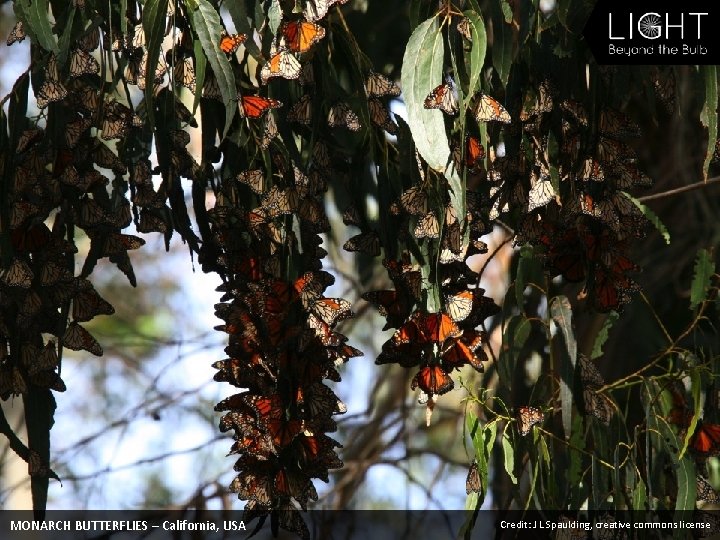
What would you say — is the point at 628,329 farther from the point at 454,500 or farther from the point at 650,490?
the point at 650,490

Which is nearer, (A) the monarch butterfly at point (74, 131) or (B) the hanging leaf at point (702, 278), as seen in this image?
(A) the monarch butterfly at point (74, 131)

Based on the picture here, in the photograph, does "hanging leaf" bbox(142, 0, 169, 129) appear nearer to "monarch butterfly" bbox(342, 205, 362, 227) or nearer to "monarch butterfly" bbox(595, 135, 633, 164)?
"monarch butterfly" bbox(342, 205, 362, 227)

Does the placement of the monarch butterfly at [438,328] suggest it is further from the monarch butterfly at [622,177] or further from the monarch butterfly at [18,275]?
the monarch butterfly at [18,275]

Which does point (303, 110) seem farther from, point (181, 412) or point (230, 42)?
point (181, 412)

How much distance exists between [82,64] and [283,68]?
209 millimetres

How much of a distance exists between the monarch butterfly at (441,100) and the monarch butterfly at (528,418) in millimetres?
366

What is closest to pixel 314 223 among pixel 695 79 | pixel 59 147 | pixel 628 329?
pixel 59 147

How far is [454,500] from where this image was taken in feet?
8.19

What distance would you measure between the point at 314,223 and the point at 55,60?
0.99 feet

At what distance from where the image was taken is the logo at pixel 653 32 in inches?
47.8

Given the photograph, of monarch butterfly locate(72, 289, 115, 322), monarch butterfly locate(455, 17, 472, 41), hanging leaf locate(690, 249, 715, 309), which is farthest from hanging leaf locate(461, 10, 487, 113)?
hanging leaf locate(690, 249, 715, 309)

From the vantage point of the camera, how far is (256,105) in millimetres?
1070

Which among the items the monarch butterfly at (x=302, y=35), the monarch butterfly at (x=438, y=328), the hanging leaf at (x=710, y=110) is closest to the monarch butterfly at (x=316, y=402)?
the monarch butterfly at (x=438, y=328)

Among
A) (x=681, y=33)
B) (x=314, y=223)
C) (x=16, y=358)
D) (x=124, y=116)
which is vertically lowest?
(x=16, y=358)
